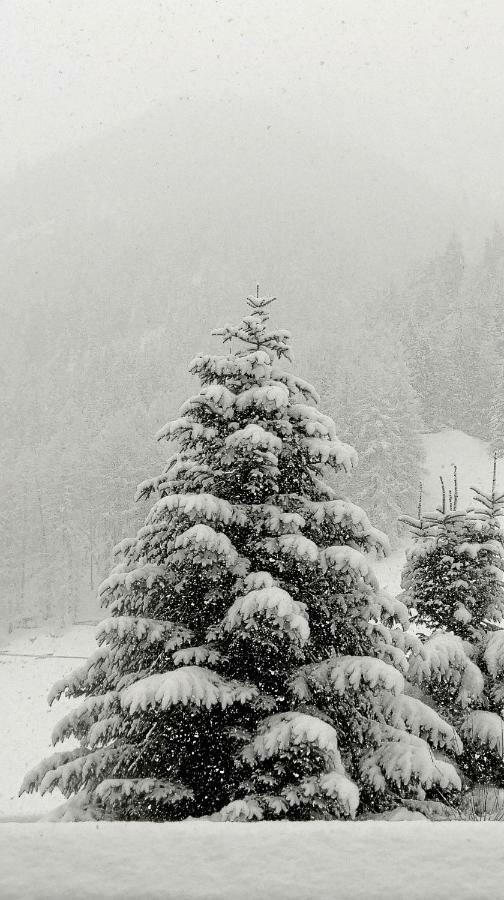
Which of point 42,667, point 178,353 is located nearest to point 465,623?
point 42,667

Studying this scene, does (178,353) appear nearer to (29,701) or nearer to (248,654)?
(29,701)

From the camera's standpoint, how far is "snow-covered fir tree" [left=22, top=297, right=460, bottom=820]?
20.1ft

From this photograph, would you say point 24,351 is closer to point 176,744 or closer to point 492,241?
point 492,241

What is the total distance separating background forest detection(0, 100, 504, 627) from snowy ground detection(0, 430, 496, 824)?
3.64 metres

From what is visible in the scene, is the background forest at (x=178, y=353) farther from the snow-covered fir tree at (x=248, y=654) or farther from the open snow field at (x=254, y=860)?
the open snow field at (x=254, y=860)

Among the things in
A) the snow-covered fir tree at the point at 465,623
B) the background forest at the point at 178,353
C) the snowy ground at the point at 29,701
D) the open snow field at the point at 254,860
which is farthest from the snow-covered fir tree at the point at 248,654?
the snowy ground at the point at 29,701

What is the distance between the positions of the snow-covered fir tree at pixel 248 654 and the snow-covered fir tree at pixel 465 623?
2.62ft

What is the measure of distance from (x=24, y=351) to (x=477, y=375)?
112722 mm

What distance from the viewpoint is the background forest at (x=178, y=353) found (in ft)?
203

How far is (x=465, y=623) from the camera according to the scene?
9008 mm

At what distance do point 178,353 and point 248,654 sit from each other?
127234mm

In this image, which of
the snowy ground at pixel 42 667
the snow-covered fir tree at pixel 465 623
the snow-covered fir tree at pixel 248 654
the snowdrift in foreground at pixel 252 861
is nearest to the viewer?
the snowdrift in foreground at pixel 252 861

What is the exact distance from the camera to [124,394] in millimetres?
117500

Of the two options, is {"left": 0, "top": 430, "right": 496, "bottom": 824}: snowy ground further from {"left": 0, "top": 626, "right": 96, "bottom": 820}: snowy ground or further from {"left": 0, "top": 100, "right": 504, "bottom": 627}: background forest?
{"left": 0, "top": 100, "right": 504, "bottom": 627}: background forest
